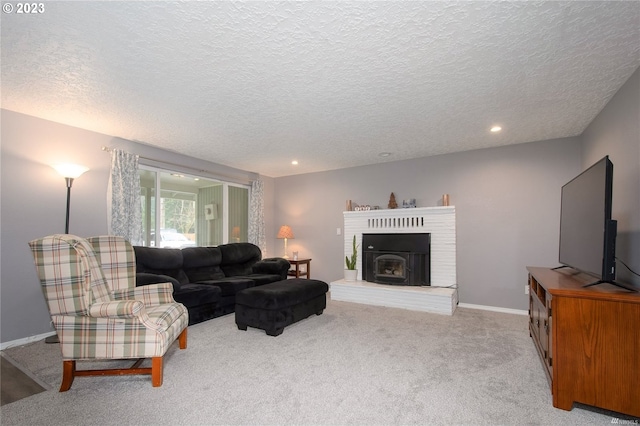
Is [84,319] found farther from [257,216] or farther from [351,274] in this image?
[257,216]

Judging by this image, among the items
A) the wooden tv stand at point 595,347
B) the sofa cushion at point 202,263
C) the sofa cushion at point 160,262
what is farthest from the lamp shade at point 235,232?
the wooden tv stand at point 595,347

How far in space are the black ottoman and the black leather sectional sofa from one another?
555mm

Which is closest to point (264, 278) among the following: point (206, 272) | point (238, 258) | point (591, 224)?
point (238, 258)

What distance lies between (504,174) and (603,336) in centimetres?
283

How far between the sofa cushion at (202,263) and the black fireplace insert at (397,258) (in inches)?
94.9

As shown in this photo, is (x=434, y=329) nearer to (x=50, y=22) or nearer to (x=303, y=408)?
(x=303, y=408)

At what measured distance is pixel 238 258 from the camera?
15.6 ft

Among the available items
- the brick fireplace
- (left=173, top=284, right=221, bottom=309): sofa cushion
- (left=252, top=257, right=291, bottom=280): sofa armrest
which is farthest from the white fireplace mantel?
(left=173, top=284, right=221, bottom=309): sofa cushion

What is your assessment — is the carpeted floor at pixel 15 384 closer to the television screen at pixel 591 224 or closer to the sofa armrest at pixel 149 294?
the sofa armrest at pixel 149 294

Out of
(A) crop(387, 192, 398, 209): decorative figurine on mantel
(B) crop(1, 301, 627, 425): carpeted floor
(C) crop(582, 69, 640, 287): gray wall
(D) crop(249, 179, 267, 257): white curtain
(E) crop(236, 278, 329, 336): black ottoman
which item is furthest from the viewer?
(D) crop(249, 179, 267, 257): white curtain

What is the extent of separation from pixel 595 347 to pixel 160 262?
4221 mm

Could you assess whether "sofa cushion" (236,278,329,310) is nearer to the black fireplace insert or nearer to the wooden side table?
the black fireplace insert

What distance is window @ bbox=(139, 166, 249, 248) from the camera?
4.18 metres

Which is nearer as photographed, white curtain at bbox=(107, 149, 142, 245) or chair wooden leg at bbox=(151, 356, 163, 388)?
chair wooden leg at bbox=(151, 356, 163, 388)
